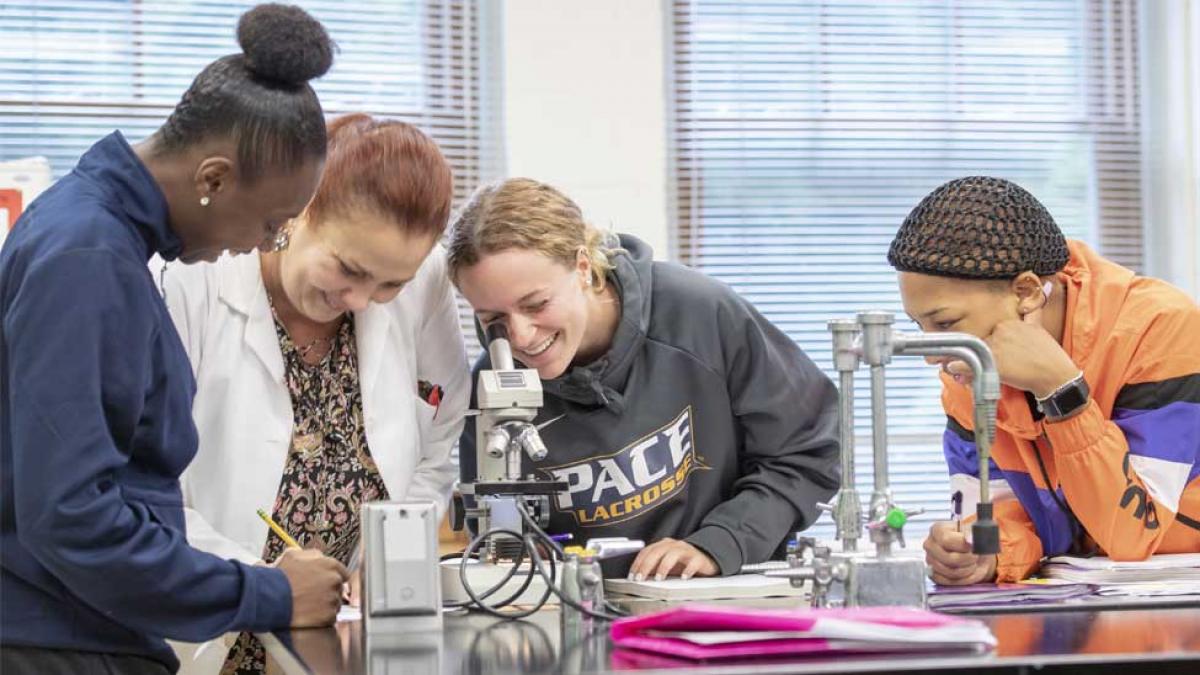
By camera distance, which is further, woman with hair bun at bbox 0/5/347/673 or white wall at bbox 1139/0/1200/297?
white wall at bbox 1139/0/1200/297

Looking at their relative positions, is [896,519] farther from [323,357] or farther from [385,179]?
[323,357]

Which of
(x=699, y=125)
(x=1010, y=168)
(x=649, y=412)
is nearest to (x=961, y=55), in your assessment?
(x=1010, y=168)

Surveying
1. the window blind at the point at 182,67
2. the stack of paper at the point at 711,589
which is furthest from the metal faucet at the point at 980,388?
the window blind at the point at 182,67

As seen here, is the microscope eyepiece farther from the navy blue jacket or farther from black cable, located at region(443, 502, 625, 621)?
the navy blue jacket

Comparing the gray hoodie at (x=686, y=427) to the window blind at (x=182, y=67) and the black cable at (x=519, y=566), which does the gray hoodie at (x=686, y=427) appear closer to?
the black cable at (x=519, y=566)

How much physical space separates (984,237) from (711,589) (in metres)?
0.62

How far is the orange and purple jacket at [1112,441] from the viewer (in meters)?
1.75

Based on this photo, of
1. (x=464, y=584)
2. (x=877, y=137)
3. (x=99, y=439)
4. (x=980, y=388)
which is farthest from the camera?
(x=877, y=137)

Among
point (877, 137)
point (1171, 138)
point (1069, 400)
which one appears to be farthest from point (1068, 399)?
point (1171, 138)

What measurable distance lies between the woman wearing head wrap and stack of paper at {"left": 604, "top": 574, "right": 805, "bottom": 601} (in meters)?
0.26

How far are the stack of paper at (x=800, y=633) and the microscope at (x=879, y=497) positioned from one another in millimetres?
180

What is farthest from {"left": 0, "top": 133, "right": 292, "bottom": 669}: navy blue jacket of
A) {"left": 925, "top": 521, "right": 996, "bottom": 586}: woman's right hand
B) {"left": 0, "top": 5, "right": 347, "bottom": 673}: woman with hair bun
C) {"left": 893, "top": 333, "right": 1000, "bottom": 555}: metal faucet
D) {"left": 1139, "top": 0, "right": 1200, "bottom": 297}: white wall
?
{"left": 1139, "top": 0, "right": 1200, "bottom": 297}: white wall

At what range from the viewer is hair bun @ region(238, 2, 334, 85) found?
144 cm

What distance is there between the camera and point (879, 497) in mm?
1443
